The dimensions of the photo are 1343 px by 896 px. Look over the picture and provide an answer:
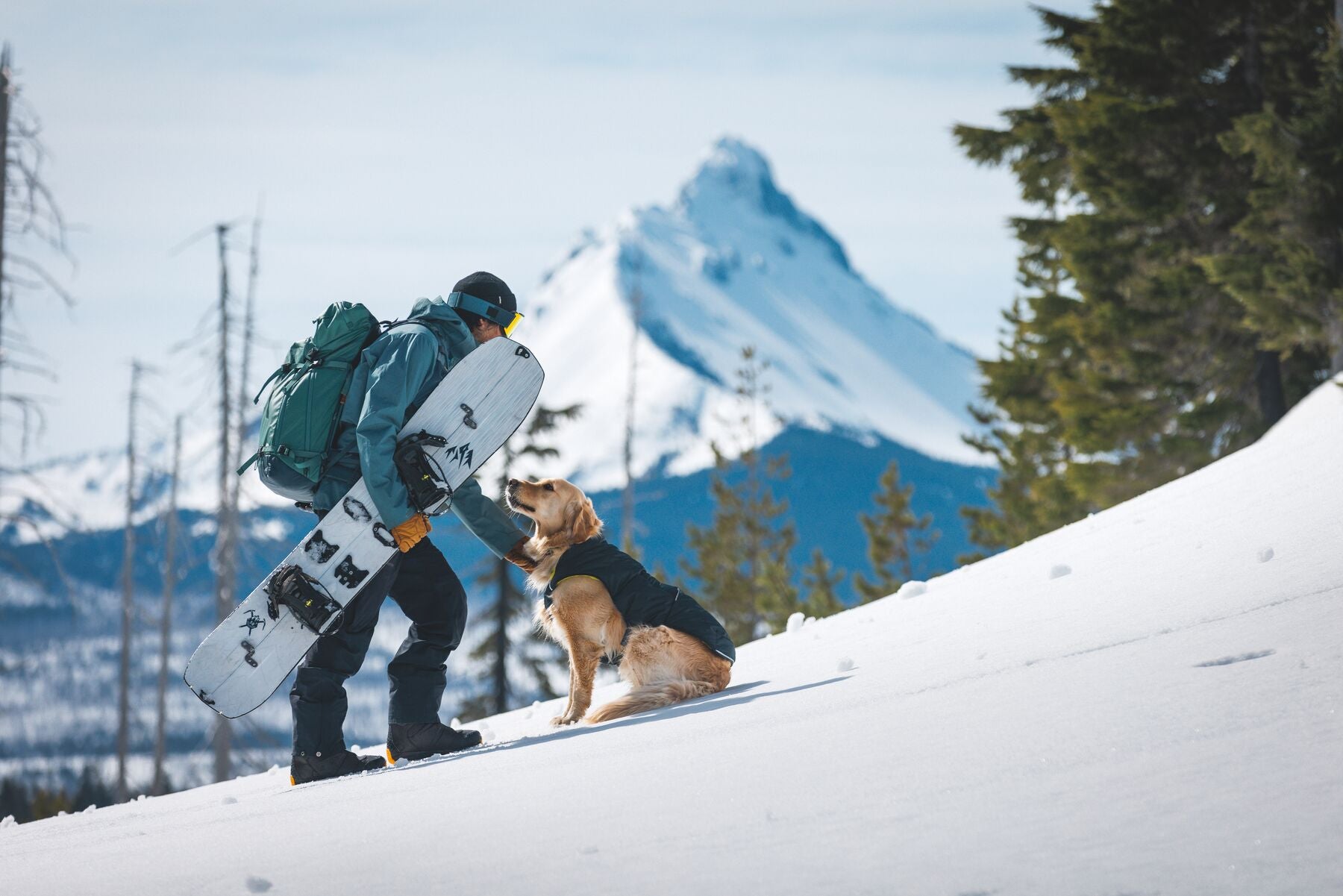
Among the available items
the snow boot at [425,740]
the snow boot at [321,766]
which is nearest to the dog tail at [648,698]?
the snow boot at [425,740]

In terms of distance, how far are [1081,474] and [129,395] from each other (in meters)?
21.6

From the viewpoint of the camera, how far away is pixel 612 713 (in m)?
5.68

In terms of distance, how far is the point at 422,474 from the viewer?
5238 mm

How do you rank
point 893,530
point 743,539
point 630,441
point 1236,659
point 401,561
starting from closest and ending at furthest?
point 1236,659 < point 401,561 < point 630,441 < point 743,539 < point 893,530

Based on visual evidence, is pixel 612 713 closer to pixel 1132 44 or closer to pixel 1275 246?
pixel 1275 246

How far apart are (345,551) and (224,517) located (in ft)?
56.3

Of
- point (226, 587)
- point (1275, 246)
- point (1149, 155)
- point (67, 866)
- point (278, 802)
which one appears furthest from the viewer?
point (226, 587)

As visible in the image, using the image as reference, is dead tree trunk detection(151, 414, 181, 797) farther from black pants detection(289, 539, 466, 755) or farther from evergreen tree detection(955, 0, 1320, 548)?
black pants detection(289, 539, 466, 755)

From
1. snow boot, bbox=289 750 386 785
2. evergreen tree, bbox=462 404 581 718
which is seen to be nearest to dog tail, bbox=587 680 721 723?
snow boot, bbox=289 750 386 785

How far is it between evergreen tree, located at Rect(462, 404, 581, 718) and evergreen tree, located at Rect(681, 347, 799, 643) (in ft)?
Result: 21.0

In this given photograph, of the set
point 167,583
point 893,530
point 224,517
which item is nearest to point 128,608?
point 167,583

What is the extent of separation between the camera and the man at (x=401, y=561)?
5.07m

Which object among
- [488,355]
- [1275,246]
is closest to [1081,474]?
[1275,246]

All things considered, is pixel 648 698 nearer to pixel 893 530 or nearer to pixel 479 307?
pixel 479 307
